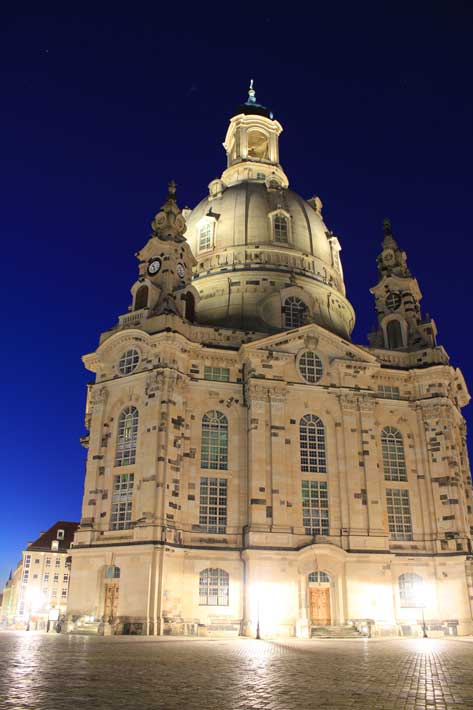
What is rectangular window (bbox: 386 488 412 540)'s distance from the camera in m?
44.3

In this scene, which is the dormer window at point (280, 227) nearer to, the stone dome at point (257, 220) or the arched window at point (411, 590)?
the stone dome at point (257, 220)

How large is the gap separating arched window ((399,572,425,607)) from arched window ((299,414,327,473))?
9013 mm

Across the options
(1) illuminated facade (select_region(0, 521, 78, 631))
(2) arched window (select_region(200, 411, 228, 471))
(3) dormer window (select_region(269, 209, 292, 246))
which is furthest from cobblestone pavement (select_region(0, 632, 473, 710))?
(1) illuminated facade (select_region(0, 521, 78, 631))

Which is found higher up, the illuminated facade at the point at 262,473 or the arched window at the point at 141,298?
the arched window at the point at 141,298

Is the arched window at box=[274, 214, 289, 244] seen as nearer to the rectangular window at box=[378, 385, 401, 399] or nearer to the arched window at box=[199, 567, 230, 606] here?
the rectangular window at box=[378, 385, 401, 399]

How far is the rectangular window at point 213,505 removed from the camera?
41125 mm

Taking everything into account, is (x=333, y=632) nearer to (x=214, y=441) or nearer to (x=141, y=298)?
(x=214, y=441)

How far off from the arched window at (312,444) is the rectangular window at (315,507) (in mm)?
1110

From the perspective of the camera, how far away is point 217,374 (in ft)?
148

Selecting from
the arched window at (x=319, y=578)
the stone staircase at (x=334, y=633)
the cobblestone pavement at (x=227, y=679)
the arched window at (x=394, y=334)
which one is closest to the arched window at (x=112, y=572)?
the arched window at (x=319, y=578)

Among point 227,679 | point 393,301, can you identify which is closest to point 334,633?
point 227,679

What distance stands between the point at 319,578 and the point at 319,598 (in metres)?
1.23

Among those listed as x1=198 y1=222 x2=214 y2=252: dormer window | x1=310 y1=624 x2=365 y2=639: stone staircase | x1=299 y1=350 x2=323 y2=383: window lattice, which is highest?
x1=198 y1=222 x2=214 y2=252: dormer window

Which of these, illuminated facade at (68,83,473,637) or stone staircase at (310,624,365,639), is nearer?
stone staircase at (310,624,365,639)
